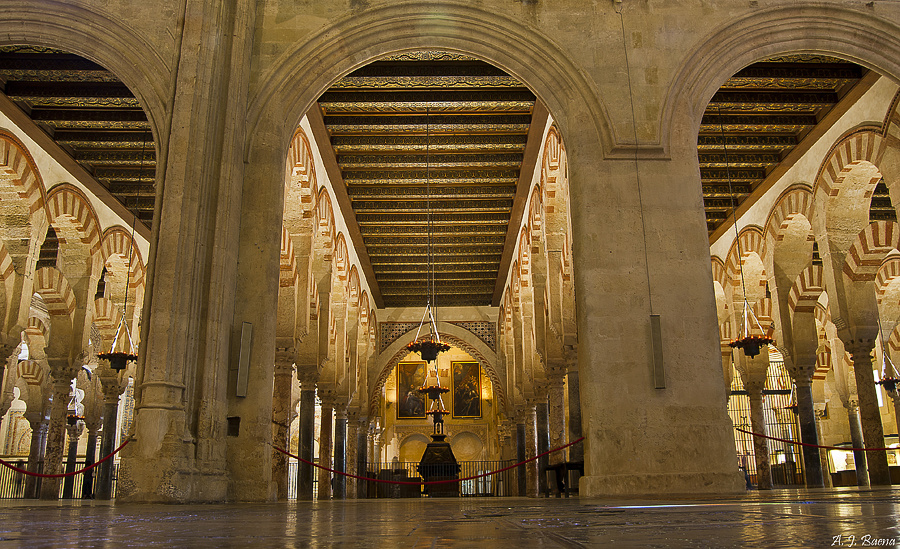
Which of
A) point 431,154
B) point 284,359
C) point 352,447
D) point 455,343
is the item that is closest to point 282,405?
point 284,359

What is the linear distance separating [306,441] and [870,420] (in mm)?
7520

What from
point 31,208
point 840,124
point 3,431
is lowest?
point 3,431

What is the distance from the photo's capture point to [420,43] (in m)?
6.52

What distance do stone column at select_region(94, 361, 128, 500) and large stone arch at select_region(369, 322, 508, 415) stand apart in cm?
669

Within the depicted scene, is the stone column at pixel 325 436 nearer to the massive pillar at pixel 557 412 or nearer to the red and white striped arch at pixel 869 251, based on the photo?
the massive pillar at pixel 557 412

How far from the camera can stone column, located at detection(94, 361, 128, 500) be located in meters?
11.2

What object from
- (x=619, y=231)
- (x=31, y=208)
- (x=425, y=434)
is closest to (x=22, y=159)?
(x=31, y=208)

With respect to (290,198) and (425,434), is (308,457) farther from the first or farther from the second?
(425,434)

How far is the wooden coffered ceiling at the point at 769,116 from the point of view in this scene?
325 inches

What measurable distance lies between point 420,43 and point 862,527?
581 centimetres

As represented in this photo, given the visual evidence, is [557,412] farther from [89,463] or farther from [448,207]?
[89,463]

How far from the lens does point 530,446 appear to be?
15.9 m

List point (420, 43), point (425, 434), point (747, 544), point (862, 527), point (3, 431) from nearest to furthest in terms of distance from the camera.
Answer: point (747, 544) → point (862, 527) → point (420, 43) → point (3, 431) → point (425, 434)

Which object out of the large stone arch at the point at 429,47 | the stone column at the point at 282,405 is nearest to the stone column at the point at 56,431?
the stone column at the point at 282,405
